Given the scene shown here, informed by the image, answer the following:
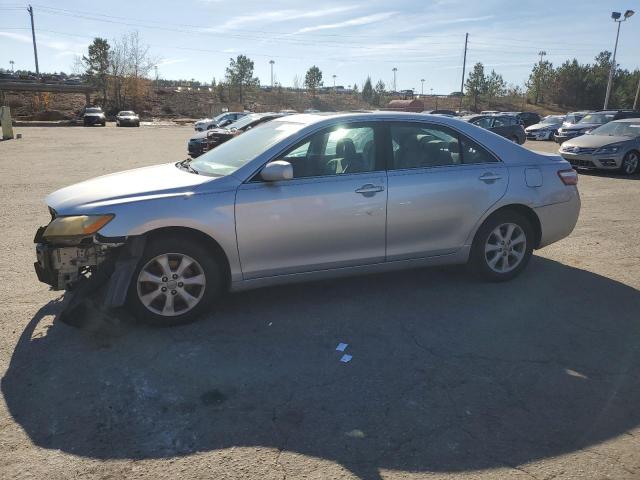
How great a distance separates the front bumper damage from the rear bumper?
3.84m

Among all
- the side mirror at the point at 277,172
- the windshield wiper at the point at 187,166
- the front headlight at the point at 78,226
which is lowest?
the front headlight at the point at 78,226

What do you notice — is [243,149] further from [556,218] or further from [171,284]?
[556,218]

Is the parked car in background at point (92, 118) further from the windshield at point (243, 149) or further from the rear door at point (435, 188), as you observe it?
the rear door at point (435, 188)

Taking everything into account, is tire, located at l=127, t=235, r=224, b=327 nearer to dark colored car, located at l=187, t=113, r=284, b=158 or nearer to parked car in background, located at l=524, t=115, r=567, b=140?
dark colored car, located at l=187, t=113, r=284, b=158

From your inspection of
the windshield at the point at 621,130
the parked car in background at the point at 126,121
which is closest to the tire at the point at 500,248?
the windshield at the point at 621,130

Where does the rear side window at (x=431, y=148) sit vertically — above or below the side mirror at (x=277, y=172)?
above

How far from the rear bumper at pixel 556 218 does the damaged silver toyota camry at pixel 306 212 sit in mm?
13

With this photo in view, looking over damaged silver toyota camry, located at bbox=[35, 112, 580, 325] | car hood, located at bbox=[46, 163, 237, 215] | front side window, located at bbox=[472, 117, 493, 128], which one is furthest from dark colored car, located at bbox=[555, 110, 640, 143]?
car hood, located at bbox=[46, 163, 237, 215]

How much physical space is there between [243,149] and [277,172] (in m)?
0.83

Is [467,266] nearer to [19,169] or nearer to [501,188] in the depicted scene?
[501,188]

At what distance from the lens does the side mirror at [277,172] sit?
13.3ft

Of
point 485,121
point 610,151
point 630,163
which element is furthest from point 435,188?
point 485,121

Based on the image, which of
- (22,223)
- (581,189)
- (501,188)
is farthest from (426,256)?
(581,189)

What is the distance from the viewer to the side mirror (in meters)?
4.06
